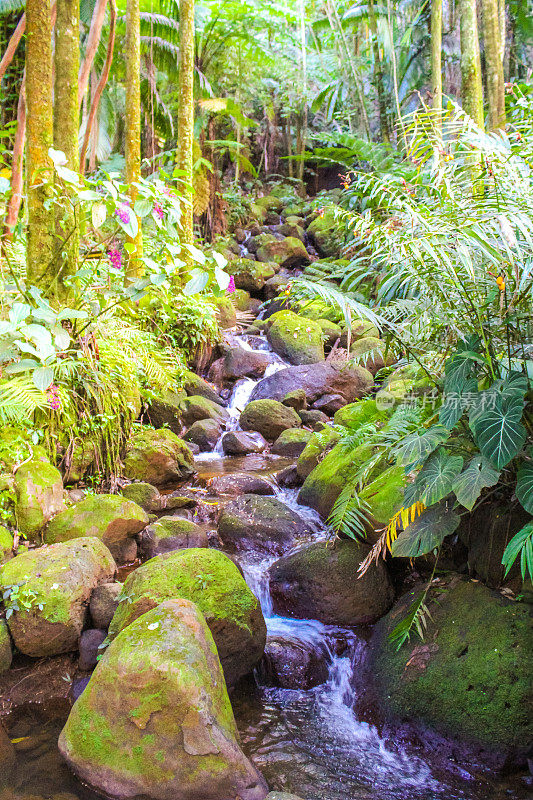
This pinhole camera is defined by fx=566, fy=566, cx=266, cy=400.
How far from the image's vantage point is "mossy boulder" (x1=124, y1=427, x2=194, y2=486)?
597 cm

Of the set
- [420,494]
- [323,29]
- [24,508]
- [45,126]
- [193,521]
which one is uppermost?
[323,29]

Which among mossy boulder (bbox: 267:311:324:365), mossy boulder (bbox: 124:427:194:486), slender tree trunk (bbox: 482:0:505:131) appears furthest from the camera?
mossy boulder (bbox: 267:311:324:365)

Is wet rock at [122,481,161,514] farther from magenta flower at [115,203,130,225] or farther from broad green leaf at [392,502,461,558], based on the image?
broad green leaf at [392,502,461,558]

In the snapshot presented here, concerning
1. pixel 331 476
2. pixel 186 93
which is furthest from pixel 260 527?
pixel 186 93

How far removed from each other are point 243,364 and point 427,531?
7552 mm

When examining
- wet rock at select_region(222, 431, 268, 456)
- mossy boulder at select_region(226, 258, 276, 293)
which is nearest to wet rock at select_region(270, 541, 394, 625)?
wet rock at select_region(222, 431, 268, 456)

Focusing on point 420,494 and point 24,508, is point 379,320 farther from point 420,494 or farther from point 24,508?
point 24,508

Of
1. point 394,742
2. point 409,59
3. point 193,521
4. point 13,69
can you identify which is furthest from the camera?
point 409,59

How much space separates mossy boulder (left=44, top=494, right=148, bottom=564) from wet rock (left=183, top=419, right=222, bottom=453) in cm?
296

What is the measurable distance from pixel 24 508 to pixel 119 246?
5.28 m

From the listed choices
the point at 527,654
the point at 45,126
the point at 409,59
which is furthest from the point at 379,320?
the point at 409,59

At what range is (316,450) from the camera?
6156mm

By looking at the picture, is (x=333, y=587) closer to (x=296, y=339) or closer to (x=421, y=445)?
(x=421, y=445)

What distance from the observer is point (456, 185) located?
11.5 feet
